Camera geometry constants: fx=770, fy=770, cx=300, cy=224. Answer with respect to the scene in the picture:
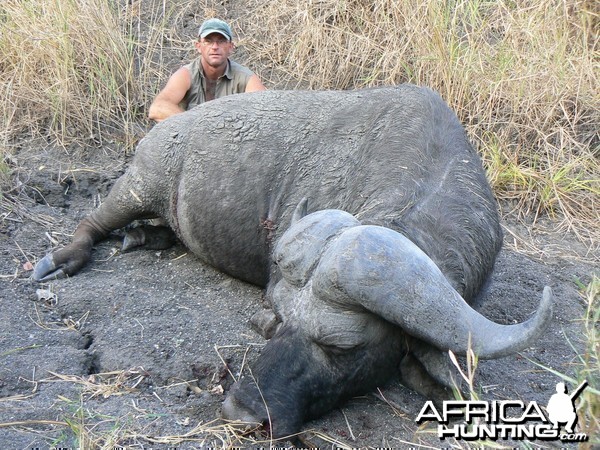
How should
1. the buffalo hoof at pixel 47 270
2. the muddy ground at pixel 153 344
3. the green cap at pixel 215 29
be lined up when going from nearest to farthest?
the muddy ground at pixel 153 344
the buffalo hoof at pixel 47 270
the green cap at pixel 215 29

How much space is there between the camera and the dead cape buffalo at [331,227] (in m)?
2.96

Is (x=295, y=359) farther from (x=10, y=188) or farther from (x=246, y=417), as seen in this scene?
(x=10, y=188)

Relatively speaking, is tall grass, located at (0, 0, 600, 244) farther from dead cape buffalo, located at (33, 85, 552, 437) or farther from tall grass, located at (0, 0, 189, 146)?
dead cape buffalo, located at (33, 85, 552, 437)

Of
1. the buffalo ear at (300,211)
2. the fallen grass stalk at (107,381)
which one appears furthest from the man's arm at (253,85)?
the fallen grass stalk at (107,381)

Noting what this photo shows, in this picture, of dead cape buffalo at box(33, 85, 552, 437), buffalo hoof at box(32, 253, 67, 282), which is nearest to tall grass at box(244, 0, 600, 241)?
dead cape buffalo at box(33, 85, 552, 437)

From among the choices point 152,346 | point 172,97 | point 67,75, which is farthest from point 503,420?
point 67,75

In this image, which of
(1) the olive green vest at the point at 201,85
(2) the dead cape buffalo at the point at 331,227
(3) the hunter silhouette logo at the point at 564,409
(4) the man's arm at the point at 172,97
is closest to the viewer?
(3) the hunter silhouette logo at the point at 564,409

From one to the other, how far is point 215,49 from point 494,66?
2428 millimetres

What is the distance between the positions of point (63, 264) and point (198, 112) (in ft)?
4.29

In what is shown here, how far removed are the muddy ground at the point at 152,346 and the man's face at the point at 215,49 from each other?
5.33ft

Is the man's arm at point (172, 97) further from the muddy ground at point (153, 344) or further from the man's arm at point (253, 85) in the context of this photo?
the muddy ground at point (153, 344)

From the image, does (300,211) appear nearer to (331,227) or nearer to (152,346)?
(331,227)

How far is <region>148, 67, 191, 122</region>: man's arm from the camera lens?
251 inches

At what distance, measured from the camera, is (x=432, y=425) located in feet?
11.0
